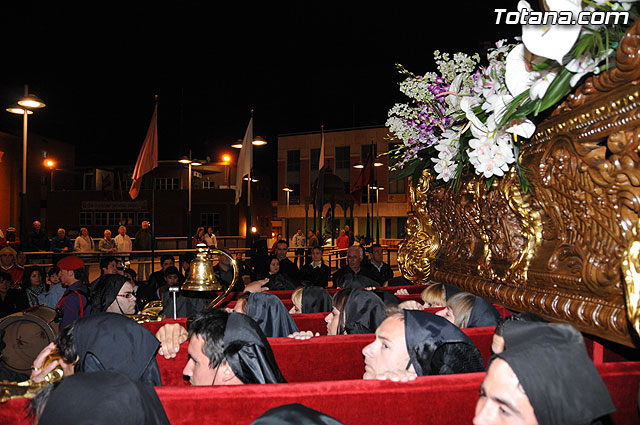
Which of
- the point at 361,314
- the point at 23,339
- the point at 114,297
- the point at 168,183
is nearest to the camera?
the point at 361,314

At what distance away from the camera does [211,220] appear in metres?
36.2

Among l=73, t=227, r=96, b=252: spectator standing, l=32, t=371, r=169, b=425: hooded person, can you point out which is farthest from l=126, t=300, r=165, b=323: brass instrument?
l=73, t=227, r=96, b=252: spectator standing

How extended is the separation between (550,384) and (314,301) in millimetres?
3597

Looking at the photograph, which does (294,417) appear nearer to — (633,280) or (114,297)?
(633,280)

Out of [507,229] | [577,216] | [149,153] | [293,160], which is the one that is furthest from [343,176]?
[577,216]

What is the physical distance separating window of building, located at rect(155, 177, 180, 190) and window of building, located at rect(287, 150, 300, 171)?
10035 mm

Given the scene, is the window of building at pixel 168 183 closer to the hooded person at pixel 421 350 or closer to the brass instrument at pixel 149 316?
the brass instrument at pixel 149 316

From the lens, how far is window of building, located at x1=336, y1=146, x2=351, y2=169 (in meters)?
39.6

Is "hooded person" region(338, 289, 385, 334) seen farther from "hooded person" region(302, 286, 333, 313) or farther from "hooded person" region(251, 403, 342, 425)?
"hooded person" region(251, 403, 342, 425)

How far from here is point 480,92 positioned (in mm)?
2877

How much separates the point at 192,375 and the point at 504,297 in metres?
2.04

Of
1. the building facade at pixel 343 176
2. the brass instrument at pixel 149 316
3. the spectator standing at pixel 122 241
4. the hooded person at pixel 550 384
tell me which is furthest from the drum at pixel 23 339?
the building facade at pixel 343 176

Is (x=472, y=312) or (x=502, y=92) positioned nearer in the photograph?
(x=502, y=92)

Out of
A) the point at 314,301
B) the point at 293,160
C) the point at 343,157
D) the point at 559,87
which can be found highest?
the point at 293,160
